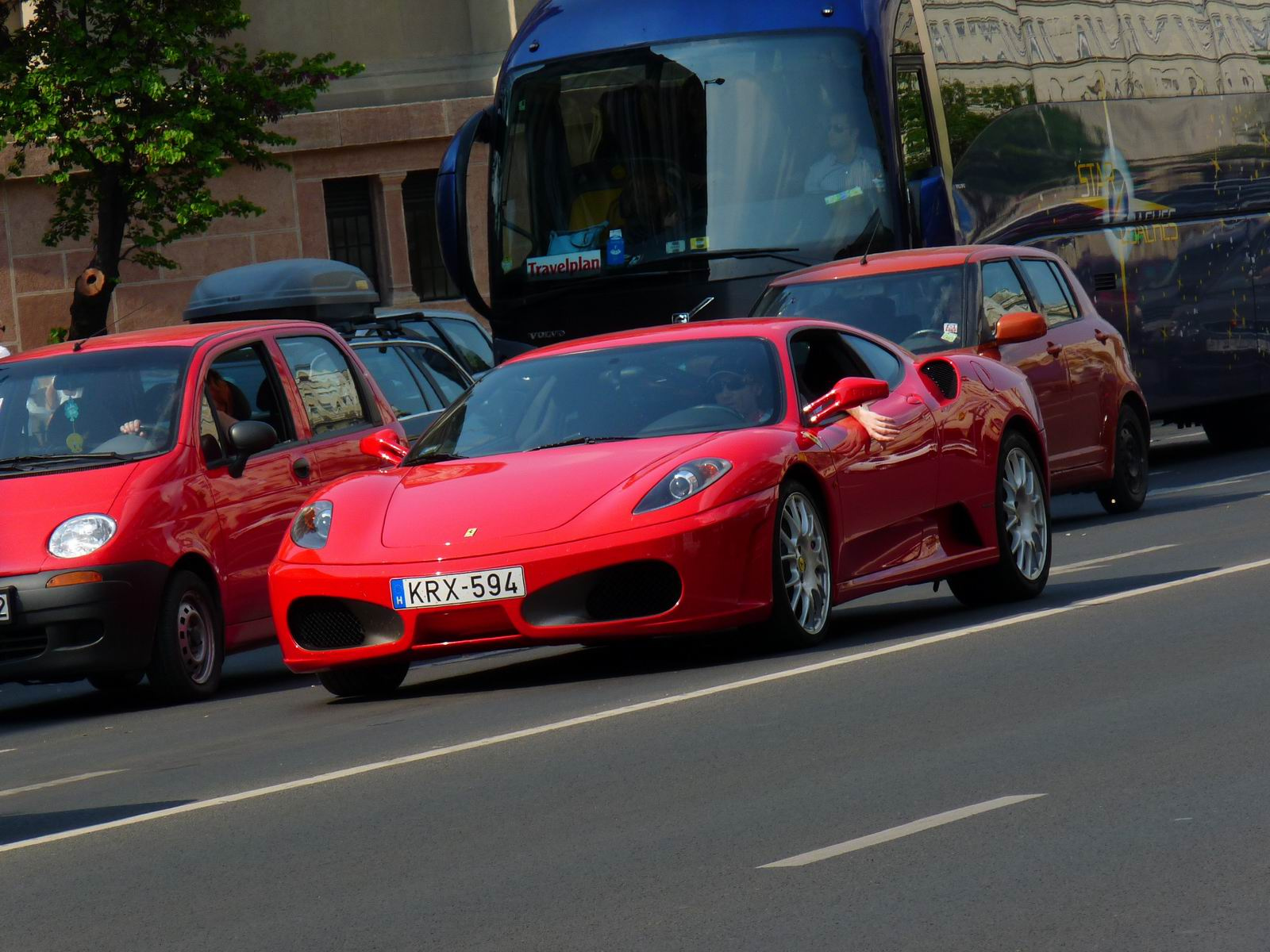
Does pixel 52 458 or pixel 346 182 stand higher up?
pixel 346 182

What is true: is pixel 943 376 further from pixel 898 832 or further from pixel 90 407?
pixel 898 832

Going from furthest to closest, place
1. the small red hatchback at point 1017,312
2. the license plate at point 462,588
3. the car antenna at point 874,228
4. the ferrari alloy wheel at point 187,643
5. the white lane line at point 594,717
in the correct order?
the car antenna at point 874,228, the small red hatchback at point 1017,312, the ferrari alloy wheel at point 187,643, the license plate at point 462,588, the white lane line at point 594,717

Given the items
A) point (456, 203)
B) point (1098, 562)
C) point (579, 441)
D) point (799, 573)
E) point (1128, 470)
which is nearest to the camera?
point (799, 573)

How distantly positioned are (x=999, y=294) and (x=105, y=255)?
1596cm

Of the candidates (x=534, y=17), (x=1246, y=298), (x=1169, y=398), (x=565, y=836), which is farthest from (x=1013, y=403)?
(x=1246, y=298)

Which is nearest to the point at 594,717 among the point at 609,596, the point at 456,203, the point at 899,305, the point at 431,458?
the point at 609,596

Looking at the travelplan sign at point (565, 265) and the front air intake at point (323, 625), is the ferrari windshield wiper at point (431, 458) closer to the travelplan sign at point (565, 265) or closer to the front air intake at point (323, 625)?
the front air intake at point (323, 625)

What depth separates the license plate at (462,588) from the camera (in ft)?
31.3

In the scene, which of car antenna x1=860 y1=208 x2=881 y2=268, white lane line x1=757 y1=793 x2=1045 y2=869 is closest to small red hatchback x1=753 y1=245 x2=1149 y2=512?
car antenna x1=860 y1=208 x2=881 y2=268

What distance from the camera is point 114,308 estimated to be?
123 feet

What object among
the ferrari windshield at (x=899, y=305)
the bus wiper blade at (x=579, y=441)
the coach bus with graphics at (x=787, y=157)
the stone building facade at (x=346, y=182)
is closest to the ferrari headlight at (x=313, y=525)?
the bus wiper blade at (x=579, y=441)

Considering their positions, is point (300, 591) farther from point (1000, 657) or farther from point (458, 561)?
point (1000, 657)

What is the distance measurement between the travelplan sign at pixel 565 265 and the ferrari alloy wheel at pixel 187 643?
25.4ft

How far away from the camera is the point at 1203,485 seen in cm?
1977
